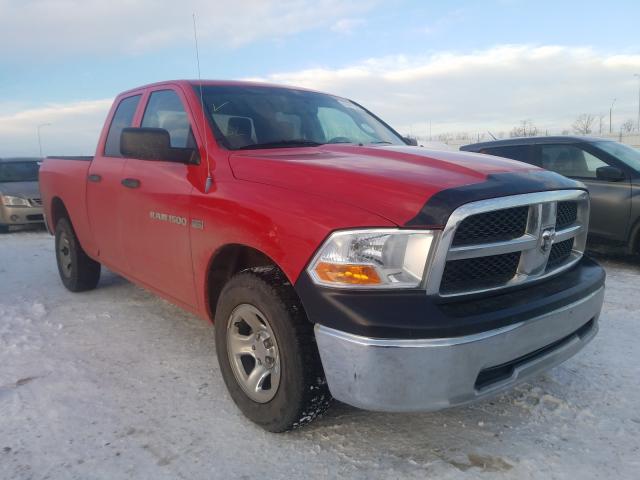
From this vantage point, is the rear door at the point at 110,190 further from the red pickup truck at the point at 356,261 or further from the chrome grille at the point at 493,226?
the chrome grille at the point at 493,226

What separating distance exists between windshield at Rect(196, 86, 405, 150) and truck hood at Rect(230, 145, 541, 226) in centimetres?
27

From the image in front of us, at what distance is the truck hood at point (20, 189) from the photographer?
991cm

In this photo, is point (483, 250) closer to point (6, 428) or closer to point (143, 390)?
point (143, 390)

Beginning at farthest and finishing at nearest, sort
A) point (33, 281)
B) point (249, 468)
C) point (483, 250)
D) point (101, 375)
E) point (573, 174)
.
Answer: point (573, 174)
point (33, 281)
point (101, 375)
point (249, 468)
point (483, 250)

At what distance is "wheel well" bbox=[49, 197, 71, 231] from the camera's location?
5.21 m

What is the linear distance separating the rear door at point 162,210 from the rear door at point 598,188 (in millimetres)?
4975

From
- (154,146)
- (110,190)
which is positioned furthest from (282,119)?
(110,190)

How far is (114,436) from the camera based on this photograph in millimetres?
2590


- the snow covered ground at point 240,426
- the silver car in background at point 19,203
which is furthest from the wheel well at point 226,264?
the silver car in background at point 19,203

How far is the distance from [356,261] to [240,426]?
3.84ft

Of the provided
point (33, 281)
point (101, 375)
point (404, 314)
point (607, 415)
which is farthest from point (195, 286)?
point (33, 281)

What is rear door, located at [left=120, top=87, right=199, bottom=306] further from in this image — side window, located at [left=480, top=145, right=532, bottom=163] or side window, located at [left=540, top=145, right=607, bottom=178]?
side window, located at [left=540, top=145, right=607, bottom=178]

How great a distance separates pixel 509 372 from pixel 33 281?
5.29m

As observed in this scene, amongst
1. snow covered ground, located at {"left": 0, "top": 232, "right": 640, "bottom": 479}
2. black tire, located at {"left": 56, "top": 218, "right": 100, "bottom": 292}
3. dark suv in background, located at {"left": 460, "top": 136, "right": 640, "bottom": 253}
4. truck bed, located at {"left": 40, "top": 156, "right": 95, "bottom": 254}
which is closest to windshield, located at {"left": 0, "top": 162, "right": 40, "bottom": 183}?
truck bed, located at {"left": 40, "top": 156, "right": 95, "bottom": 254}
